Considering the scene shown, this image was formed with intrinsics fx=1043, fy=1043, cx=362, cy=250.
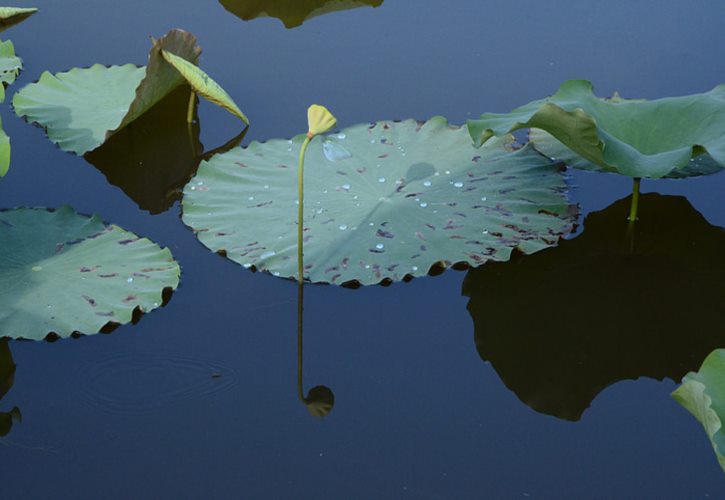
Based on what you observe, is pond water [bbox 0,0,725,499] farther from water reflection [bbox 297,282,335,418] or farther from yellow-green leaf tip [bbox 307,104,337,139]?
yellow-green leaf tip [bbox 307,104,337,139]

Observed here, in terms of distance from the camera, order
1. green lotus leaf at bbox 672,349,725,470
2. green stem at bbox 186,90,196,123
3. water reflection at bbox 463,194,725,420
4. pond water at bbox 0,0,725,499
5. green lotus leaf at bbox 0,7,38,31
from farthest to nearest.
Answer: green lotus leaf at bbox 0,7,38,31 < green stem at bbox 186,90,196,123 < water reflection at bbox 463,194,725,420 < pond water at bbox 0,0,725,499 < green lotus leaf at bbox 672,349,725,470

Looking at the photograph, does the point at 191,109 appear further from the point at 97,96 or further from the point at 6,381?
the point at 6,381

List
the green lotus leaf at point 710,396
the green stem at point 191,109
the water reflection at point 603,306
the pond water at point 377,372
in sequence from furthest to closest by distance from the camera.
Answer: the green stem at point 191,109
the water reflection at point 603,306
the pond water at point 377,372
the green lotus leaf at point 710,396

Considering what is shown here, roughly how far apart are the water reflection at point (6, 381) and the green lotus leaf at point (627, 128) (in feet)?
3.60

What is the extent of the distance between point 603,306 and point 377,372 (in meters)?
0.55

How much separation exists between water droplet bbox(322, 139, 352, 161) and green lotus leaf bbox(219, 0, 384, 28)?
0.94 meters

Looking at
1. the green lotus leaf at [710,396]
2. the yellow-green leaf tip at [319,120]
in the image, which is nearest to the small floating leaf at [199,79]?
the yellow-green leaf tip at [319,120]

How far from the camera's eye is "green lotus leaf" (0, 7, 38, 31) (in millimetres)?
3520

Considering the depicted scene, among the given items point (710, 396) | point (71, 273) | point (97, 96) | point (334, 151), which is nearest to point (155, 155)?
point (97, 96)

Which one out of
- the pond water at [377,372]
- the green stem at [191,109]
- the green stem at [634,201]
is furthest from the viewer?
the green stem at [191,109]

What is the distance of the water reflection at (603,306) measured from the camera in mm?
2076

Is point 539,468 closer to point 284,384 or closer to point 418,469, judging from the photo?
point 418,469

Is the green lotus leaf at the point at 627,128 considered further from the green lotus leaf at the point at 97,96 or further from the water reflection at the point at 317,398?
the green lotus leaf at the point at 97,96

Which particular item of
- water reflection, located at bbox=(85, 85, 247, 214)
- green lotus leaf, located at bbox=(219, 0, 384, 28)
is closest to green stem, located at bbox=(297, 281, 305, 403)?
water reflection, located at bbox=(85, 85, 247, 214)
